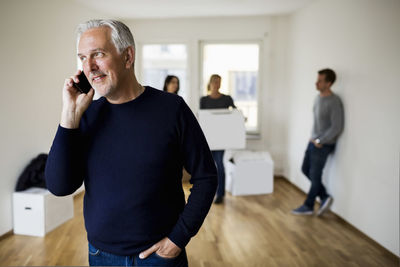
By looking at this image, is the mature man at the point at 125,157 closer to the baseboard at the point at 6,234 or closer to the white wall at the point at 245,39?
the baseboard at the point at 6,234

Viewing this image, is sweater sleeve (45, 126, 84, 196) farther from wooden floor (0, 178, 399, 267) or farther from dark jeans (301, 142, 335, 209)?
dark jeans (301, 142, 335, 209)

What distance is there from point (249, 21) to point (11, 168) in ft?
12.9

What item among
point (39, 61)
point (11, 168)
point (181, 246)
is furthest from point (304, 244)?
point (39, 61)

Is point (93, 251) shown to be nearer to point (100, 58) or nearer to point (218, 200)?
point (100, 58)

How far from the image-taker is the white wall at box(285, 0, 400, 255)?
9.15ft

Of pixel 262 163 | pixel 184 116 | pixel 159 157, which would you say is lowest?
pixel 262 163

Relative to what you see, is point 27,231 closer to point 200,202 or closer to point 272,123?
point 200,202

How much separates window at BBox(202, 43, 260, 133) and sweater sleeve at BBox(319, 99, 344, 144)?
2.20 m

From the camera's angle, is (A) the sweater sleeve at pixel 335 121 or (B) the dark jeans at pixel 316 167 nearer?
(A) the sweater sleeve at pixel 335 121

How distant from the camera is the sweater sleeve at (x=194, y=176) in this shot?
3.66 feet

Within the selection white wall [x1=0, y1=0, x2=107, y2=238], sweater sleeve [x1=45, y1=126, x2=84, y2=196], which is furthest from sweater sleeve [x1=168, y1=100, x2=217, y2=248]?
white wall [x1=0, y1=0, x2=107, y2=238]

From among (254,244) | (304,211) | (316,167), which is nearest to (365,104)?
(316,167)

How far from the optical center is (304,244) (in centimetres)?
304

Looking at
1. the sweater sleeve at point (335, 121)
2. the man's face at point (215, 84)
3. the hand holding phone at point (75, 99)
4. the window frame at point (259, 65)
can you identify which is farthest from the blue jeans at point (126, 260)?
the window frame at point (259, 65)
